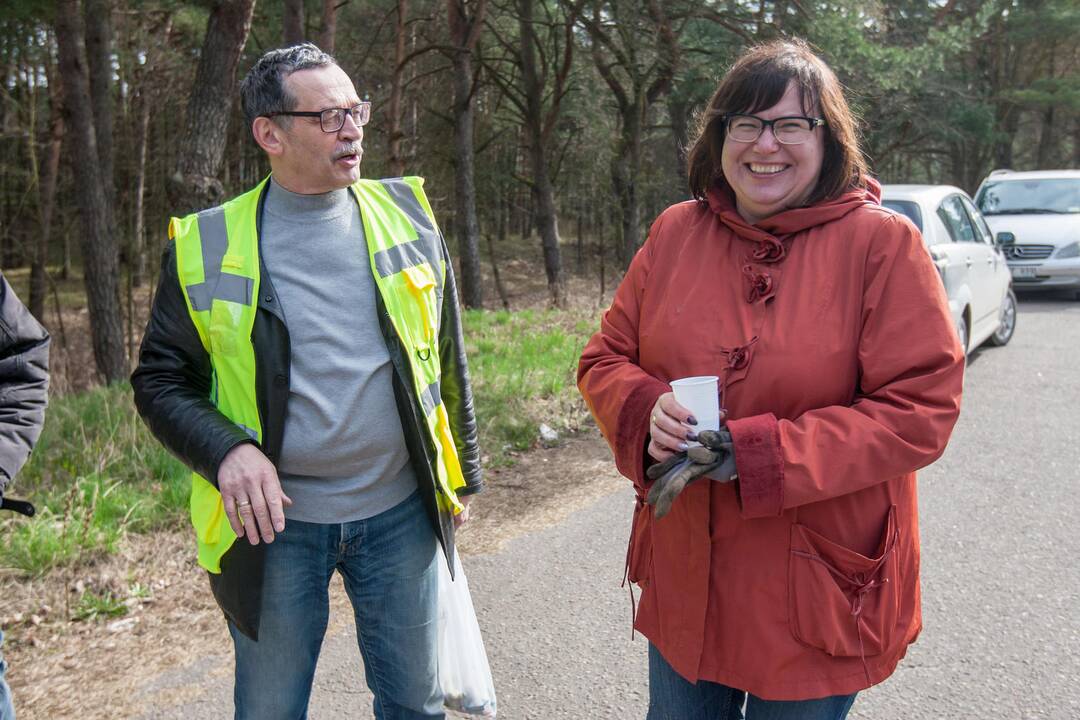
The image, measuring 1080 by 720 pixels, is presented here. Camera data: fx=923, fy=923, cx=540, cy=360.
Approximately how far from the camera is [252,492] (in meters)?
2.06

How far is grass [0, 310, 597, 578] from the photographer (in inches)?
168

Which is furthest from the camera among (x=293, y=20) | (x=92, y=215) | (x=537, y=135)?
(x=537, y=135)

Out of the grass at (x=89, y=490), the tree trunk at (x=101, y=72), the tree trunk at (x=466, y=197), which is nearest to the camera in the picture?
the grass at (x=89, y=490)

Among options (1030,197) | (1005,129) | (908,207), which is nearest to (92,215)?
(908,207)

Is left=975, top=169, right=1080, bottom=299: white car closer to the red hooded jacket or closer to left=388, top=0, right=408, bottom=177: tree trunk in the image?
left=388, top=0, right=408, bottom=177: tree trunk

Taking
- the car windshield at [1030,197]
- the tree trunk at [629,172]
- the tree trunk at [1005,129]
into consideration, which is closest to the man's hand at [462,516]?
the car windshield at [1030,197]

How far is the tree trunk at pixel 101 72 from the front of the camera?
39.2ft

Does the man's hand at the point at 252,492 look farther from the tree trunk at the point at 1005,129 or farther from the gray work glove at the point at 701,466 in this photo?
the tree trunk at the point at 1005,129

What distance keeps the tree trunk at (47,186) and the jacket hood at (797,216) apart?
53.9 ft

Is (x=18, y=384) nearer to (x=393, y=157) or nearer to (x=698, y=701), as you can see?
(x=698, y=701)

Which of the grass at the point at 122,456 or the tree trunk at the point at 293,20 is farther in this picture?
the tree trunk at the point at 293,20

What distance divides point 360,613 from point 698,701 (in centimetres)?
94

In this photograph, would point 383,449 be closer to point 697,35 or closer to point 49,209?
point 697,35

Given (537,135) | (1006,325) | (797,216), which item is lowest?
(1006,325)
